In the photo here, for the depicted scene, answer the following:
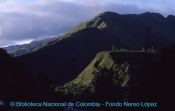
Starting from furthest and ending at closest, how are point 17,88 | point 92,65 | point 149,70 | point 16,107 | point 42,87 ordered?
point 92,65 → point 149,70 → point 42,87 → point 17,88 → point 16,107

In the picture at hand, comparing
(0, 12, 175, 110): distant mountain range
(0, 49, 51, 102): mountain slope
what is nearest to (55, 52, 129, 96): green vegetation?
(0, 12, 175, 110): distant mountain range

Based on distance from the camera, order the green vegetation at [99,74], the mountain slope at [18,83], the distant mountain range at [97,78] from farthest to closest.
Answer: the green vegetation at [99,74] < the distant mountain range at [97,78] < the mountain slope at [18,83]

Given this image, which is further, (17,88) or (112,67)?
(112,67)

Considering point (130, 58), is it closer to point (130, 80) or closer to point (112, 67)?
point (112, 67)

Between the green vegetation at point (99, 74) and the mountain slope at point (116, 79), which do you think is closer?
the mountain slope at point (116, 79)

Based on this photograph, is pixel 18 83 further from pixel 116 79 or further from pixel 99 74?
pixel 116 79

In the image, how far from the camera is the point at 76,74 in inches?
2992

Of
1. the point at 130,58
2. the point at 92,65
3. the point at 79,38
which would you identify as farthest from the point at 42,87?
the point at 79,38

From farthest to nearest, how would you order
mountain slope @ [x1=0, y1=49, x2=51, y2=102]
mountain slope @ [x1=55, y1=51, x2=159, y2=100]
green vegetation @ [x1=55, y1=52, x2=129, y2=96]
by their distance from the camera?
green vegetation @ [x1=55, y1=52, x2=129, y2=96] < mountain slope @ [x1=55, y1=51, x2=159, y2=100] < mountain slope @ [x1=0, y1=49, x2=51, y2=102]

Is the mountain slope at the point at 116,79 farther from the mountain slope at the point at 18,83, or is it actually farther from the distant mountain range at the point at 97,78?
the mountain slope at the point at 18,83

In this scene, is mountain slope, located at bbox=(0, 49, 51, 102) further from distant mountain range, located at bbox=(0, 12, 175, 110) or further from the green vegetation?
the green vegetation

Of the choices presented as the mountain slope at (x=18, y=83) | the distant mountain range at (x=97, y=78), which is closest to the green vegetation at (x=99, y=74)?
the distant mountain range at (x=97, y=78)

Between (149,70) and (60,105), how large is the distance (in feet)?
58.3

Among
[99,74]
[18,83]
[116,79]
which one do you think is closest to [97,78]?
[99,74]
